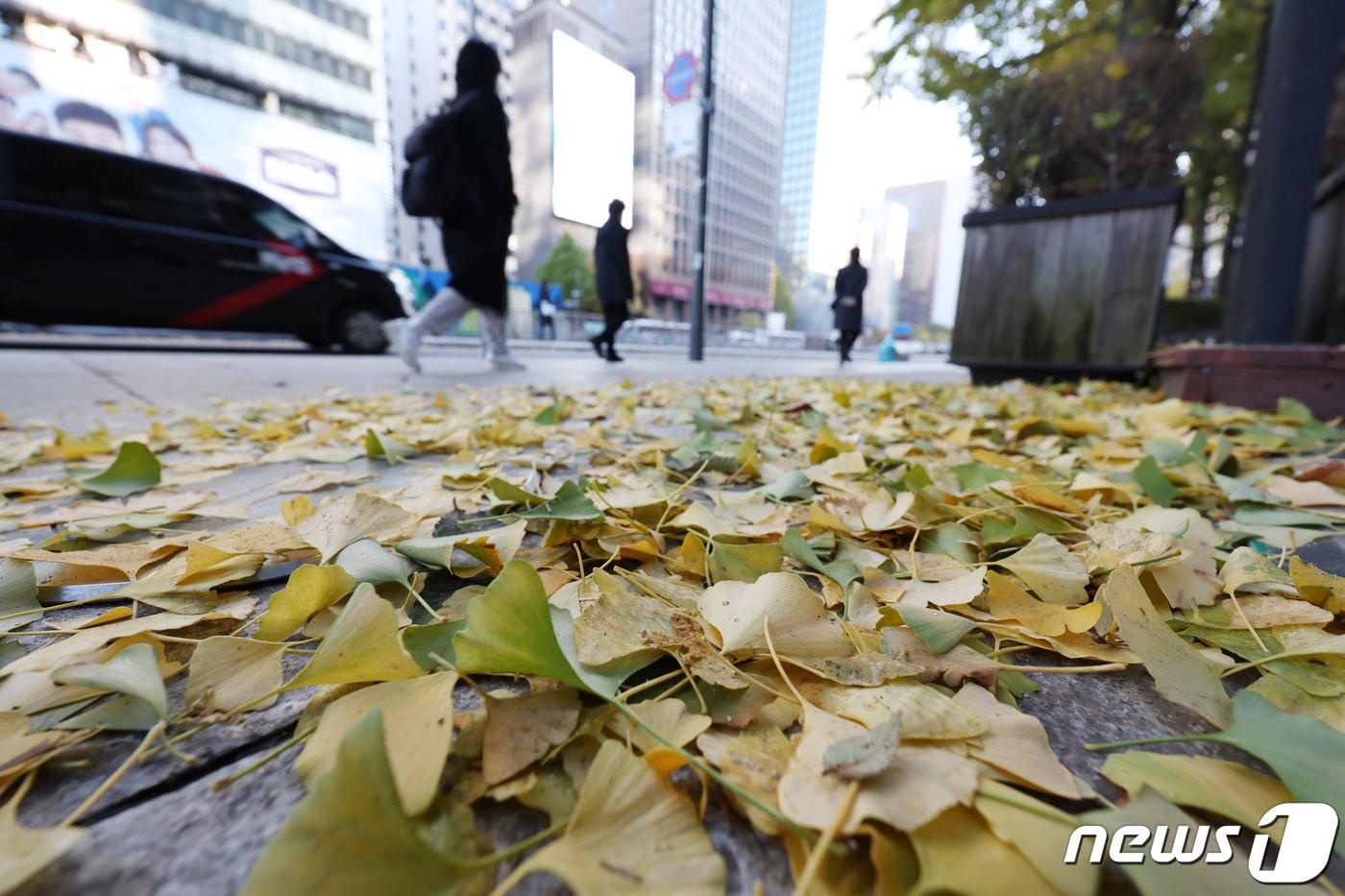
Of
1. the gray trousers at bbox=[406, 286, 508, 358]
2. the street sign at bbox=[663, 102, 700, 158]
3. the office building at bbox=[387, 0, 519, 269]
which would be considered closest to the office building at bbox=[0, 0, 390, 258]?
the office building at bbox=[387, 0, 519, 269]

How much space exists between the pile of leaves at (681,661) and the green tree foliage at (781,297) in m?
61.3

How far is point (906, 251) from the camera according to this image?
218ft

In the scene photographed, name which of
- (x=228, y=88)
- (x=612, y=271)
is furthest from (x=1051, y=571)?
(x=228, y=88)

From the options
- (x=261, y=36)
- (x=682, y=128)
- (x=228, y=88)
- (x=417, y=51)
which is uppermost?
(x=417, y=51)

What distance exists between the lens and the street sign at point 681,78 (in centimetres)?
761

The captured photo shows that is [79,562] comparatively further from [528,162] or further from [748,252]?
[748,252]

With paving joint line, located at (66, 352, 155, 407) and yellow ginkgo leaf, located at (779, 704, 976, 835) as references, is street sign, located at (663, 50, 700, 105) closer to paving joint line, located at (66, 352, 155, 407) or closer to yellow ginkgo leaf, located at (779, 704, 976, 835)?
paving joint line, located at (66, 352, 155, 407)

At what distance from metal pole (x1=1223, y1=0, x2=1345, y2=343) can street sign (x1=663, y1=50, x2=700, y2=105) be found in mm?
6045

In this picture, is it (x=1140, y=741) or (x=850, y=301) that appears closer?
(x=1140, y=741)

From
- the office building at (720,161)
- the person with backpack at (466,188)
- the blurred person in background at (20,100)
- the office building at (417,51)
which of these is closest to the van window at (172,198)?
the person with backpack at (466,188)

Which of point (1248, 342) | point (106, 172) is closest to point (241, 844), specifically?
point (1248, 342)

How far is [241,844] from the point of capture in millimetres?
318

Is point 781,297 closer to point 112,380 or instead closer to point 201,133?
point 201,133

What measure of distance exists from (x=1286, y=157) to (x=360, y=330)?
274 inches
